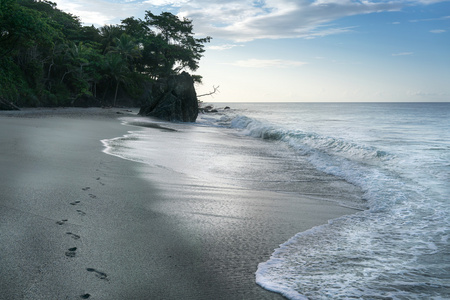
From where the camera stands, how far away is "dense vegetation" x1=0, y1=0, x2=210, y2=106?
1145 inches

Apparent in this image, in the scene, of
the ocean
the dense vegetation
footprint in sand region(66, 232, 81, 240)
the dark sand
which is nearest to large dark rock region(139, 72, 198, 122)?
the dense vegetation

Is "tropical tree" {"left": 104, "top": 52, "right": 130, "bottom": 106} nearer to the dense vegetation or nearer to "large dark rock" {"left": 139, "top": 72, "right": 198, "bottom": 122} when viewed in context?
the dense vegetation

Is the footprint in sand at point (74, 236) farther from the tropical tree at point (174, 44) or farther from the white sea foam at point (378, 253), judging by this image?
the tropical tree at point (174, 44)

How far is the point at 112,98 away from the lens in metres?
41.8

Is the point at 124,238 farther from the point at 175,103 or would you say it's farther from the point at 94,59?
the point at 94,59

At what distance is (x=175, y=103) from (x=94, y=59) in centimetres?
1767

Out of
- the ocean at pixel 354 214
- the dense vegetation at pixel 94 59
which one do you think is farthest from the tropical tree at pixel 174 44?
the ocean at pixel 354 214

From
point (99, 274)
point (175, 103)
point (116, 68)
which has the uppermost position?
point (116, 68)

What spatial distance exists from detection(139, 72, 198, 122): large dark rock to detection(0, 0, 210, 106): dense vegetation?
7.49 m

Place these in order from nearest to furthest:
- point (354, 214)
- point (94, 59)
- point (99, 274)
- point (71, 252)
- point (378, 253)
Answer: point (99, 274)
point (71, 252)
point (378, 253)
point (354, 214)
point (94, 59)

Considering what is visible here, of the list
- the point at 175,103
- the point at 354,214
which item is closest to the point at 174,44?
the point at 175,103

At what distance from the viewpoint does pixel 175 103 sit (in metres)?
23.9

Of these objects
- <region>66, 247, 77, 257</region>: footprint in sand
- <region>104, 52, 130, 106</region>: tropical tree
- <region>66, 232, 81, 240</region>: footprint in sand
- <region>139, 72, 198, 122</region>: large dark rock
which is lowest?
<region>66, 247, 77, 257</region>: footprint in sand

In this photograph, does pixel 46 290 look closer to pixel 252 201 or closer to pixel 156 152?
pixel 252 201
